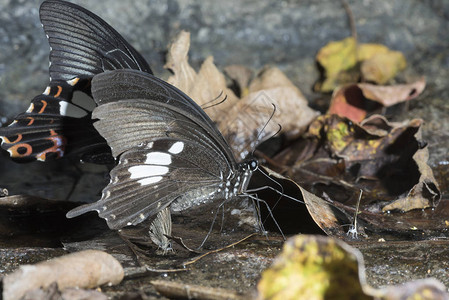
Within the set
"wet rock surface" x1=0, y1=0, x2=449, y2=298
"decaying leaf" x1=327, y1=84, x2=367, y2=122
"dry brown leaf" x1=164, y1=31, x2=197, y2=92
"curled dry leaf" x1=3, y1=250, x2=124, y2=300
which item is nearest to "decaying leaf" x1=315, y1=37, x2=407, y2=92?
"wet rock surface" x1=0, y1=0, x2=449, y2=298

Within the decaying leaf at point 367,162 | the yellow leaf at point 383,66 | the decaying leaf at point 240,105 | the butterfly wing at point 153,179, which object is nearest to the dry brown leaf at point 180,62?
the decaying leaf at point 240,105

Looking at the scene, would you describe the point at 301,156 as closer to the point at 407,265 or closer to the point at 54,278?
the point at 407,265

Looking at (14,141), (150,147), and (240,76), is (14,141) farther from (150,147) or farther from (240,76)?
(240,76)

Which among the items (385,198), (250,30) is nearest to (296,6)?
(250,30)

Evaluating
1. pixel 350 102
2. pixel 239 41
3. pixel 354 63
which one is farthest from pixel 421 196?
pixel 239 41

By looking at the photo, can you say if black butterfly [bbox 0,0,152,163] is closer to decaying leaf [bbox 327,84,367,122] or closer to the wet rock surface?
the wet rock surface
